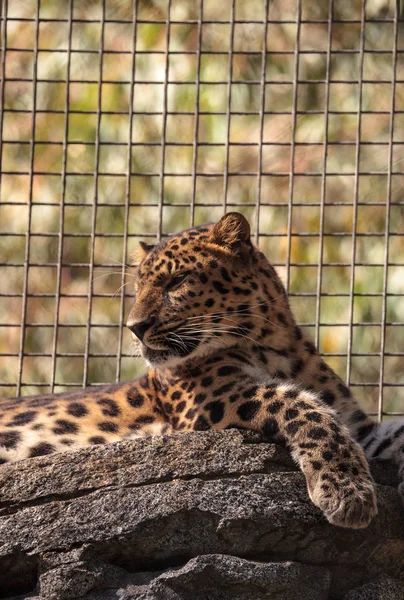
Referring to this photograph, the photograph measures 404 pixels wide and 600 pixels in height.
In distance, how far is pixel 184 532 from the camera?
534 centimetres

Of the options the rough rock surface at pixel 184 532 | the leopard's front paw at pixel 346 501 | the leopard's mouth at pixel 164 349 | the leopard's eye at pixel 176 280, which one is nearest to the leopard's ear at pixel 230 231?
the leopard's eye at pixel 176 280

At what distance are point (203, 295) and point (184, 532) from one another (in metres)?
1.59

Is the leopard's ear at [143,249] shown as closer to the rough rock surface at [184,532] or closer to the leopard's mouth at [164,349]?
the leopard's mouth at [164,349]

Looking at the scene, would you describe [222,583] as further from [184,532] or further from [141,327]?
[141,327]

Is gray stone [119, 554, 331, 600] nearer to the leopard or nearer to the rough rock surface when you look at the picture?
the rough rock surface

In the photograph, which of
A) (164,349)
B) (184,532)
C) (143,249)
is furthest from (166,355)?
(184,532)

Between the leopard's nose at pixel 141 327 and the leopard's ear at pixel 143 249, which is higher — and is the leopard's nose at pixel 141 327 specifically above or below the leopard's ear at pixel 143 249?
below

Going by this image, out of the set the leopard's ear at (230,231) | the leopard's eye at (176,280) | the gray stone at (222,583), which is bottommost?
the gray stone at (222,583)

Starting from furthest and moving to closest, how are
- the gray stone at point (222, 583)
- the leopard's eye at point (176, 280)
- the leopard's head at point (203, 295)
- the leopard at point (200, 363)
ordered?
the leopard's eye at point (176, 280)
the leopard's head at point (203, 295)
the leopard at point (200, 363)
the gray stone at point (222, 583)

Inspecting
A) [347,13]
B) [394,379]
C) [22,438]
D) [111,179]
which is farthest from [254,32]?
[22,438]

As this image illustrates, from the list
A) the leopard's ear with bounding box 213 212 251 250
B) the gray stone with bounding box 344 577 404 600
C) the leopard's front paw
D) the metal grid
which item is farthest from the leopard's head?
the metal grid

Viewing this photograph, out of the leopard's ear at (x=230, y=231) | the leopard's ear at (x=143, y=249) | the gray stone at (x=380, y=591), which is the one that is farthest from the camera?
the leopard's ear at (x=143, y=249)

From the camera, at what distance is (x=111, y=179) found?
1647cm

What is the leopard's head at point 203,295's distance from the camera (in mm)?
6453
